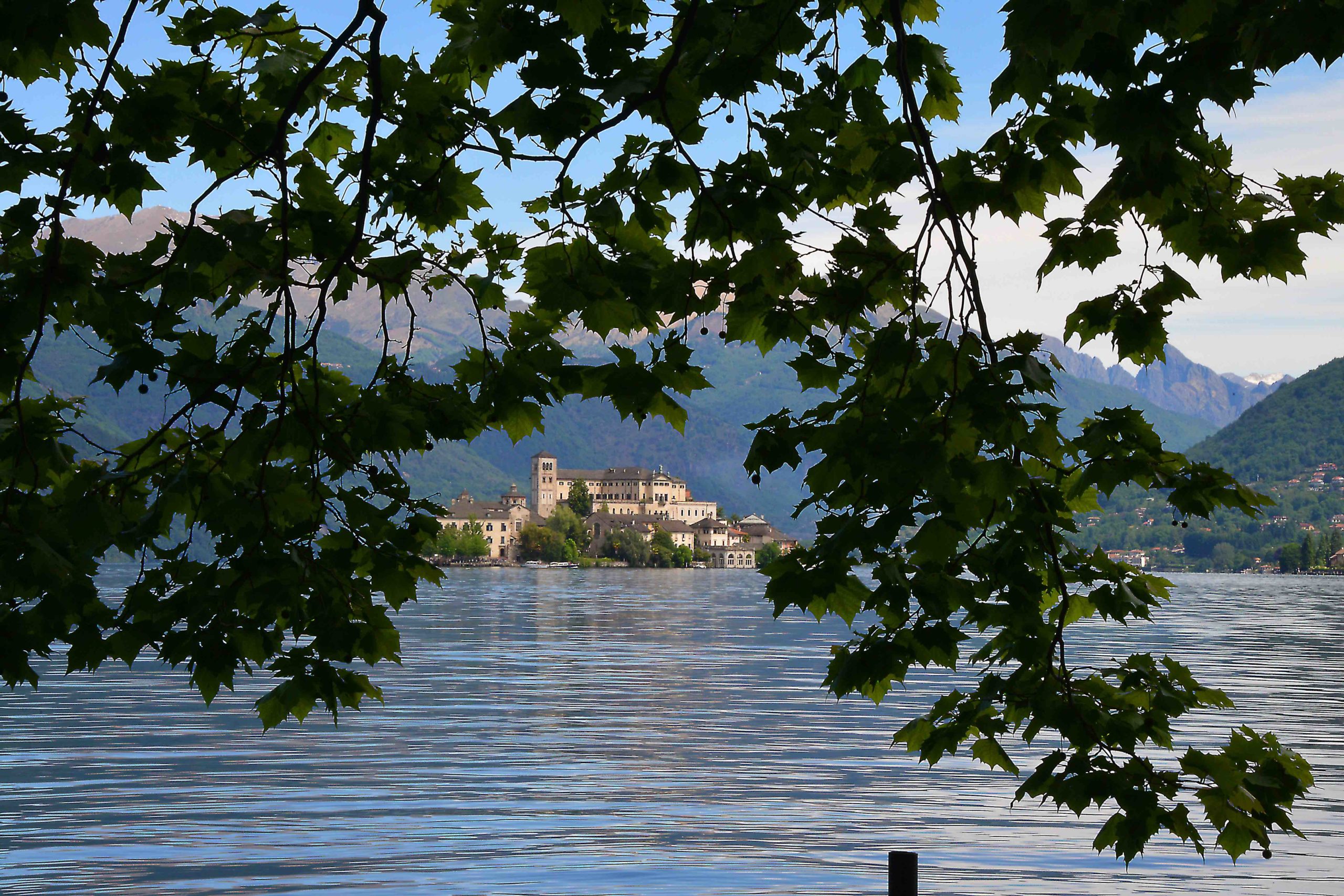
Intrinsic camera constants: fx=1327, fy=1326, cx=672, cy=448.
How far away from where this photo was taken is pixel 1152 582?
686 centimetres

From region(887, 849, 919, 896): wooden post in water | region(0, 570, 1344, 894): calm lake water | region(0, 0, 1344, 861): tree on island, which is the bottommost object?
region(0, 570, 1344, 894): calm lake water

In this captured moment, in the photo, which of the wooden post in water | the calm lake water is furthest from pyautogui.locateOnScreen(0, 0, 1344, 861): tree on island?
the calm lake water

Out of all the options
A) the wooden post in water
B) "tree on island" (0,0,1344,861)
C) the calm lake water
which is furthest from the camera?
the calm lake water

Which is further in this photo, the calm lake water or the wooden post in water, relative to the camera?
the calm lake water

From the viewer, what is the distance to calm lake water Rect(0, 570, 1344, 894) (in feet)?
64.5

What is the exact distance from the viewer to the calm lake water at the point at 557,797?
19656mm

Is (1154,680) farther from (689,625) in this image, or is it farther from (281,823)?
(689,625)

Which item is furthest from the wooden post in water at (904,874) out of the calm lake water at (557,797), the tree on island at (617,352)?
the calm lake water at (557,797)

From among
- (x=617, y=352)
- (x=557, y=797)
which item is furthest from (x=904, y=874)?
(x=557, y=797)

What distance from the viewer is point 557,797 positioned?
1007 inches

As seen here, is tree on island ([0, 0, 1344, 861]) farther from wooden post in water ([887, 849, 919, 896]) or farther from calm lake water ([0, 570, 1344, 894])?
calm lake water ([0, 570, 1344, 894])

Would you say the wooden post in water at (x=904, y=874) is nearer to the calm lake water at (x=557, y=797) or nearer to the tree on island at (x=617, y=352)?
the tree on island at (x=617, y=352)

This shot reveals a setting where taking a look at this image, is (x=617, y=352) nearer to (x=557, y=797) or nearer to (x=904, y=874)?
(x=904, y=874)

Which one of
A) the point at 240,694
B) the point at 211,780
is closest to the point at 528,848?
the point at 211,780
